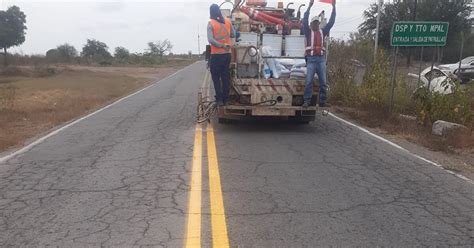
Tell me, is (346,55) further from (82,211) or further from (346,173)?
(82,211)

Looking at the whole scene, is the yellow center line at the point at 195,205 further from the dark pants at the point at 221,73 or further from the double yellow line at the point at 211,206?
the dark pants at the point at 221,73

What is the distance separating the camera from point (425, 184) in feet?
21.7

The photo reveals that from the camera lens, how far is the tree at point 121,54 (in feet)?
302

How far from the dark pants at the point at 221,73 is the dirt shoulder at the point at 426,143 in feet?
11.3

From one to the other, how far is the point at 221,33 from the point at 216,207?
5.42 metres

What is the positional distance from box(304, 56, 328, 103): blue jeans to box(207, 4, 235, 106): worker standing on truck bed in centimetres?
162

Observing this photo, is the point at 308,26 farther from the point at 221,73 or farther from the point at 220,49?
the point at 221,73

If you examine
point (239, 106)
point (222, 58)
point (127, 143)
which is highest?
point (222, 58)

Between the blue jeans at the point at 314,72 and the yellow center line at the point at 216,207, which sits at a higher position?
the blue jeans at the point at 314,72

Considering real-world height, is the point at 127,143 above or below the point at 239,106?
below

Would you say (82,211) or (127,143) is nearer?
(82,211)

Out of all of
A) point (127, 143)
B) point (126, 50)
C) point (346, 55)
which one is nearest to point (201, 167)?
point (127, 143)

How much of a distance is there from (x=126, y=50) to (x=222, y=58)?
98245 millimetres

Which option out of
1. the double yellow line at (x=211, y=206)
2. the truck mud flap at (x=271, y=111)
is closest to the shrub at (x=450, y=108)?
the truck mud flap at (x=271, y=111)
